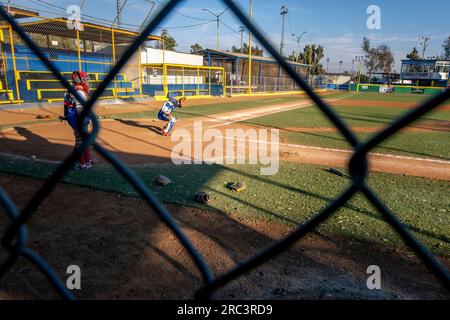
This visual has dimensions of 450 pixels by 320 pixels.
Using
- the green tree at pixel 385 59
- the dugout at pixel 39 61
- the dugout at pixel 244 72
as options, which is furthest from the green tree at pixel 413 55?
the dugout at pixel 39 61

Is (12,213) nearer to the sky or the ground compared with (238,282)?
nearer to the sky

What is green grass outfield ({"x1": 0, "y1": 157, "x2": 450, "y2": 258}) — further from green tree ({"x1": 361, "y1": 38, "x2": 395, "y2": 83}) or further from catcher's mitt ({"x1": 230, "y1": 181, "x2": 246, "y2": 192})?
green tree ({"x1": 361, "y1": 38, "x2": 395, "y2": 83})

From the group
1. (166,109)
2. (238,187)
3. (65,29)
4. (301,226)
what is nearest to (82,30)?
(65,29)

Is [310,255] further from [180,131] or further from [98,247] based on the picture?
[180,131]

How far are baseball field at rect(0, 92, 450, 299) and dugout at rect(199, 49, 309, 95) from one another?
2519 centimetres

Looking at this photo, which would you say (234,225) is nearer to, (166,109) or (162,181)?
(162,181)

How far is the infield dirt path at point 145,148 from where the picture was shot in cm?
615

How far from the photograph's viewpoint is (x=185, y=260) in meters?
2.84

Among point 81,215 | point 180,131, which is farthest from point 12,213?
point 180,131

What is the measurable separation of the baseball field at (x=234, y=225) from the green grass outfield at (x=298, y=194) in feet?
0.05
